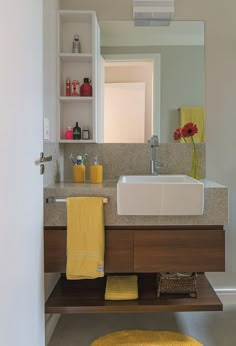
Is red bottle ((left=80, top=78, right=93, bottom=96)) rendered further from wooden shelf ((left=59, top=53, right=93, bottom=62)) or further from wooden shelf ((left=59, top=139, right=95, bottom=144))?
wooden shelf ((left=59, top=139, right=95, bottom=144))

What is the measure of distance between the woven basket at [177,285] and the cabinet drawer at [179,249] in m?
0.16

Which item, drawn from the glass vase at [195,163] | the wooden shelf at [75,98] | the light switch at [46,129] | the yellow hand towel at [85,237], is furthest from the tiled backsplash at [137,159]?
the yellow hand towel at [85,237]

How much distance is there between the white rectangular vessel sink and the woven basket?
451mm

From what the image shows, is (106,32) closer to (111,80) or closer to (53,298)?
(111,80)

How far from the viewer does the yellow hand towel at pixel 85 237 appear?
73.5 inches

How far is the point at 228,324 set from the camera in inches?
89.4

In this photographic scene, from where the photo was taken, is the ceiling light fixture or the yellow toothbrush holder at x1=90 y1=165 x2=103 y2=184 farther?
the ceiling light fixture

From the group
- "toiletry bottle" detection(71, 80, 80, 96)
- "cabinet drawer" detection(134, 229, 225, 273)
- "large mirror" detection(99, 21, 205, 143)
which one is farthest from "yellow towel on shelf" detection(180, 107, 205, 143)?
"cabinet drawer" detection(134, 229, 225, 273)

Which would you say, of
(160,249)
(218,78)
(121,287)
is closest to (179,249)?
(160,249)

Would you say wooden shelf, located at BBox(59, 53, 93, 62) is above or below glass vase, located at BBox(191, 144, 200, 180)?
above

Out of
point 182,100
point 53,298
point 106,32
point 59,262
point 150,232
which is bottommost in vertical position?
point 53,298

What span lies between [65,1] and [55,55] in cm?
44

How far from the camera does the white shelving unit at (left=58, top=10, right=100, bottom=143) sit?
92.8 inches

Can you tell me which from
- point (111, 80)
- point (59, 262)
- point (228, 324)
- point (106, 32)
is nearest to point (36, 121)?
point (59, 262)
